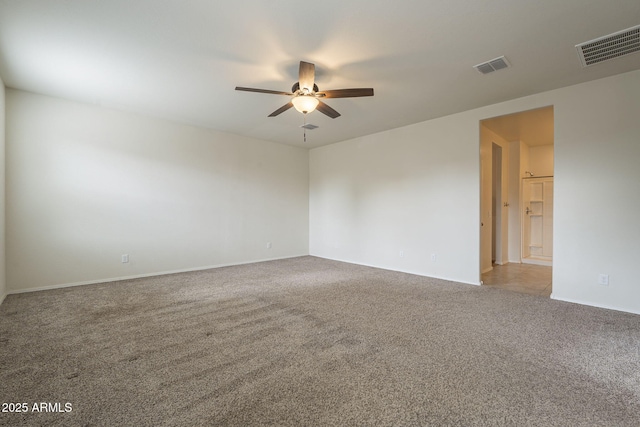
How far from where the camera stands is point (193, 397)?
1697 mm

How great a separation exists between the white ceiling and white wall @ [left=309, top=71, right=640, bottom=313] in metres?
0.45

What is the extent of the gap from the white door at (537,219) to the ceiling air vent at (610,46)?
169 inches

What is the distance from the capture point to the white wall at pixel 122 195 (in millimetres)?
3852

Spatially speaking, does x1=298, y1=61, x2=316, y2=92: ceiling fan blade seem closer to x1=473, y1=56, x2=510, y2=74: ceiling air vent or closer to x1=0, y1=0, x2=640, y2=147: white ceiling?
x1=0, y1=0, x2=640, y2=147: white ceiling

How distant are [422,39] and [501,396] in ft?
9.49

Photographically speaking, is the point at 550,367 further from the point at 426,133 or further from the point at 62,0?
the point at 62,0

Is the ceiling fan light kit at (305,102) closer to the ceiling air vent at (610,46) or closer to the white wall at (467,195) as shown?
the ceiling air vent at (610,46)

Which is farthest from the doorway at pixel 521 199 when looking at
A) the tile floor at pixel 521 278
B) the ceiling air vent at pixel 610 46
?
the ceiling air vent at pixel 610 46

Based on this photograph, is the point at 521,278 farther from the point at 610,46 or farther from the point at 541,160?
the point at 541,160

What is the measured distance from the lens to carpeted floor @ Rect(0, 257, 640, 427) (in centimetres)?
157

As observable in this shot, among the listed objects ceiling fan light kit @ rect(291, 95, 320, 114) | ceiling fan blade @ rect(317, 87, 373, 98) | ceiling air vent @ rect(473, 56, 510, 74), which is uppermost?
ceiling air vent @ rect(473, 56, 510, 74)

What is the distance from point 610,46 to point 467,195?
7.37 ft

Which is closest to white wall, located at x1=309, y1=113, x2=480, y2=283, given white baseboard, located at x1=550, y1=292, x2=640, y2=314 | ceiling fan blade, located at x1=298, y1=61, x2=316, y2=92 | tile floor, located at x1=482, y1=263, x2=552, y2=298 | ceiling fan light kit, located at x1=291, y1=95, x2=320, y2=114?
tile floor, located at x1=482, y1=263, x2=552, y2=298

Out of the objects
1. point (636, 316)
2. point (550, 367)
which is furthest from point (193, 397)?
point (636, 316)
